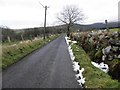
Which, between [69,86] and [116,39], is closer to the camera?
[69,86]

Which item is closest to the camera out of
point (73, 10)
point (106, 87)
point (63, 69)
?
point (106, 87)

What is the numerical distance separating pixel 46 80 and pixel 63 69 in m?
3.22

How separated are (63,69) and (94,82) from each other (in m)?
4.33

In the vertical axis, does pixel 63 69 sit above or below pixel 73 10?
below

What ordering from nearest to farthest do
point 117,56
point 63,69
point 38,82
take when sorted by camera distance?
1. point 38,82
2. point 117,56
3. point 63,69

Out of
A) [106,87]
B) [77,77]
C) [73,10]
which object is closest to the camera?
[106,87]

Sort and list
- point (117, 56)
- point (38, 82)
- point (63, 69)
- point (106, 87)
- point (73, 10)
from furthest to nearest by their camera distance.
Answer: point (73, 10), point (63, 69), point (117, 56), point (38, 82), point (106, 87)

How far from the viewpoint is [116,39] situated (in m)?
15.1

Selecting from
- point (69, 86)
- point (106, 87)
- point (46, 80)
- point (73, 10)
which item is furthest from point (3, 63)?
point (73, 10)

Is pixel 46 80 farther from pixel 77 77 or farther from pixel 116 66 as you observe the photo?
pixel 116 66

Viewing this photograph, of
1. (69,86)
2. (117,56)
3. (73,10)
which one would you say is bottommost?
(69,86)

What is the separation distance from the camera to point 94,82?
424 inches

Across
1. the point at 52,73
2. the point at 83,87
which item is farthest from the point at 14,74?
the point at 83,87

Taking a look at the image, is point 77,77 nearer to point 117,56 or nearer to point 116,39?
point 117,56
